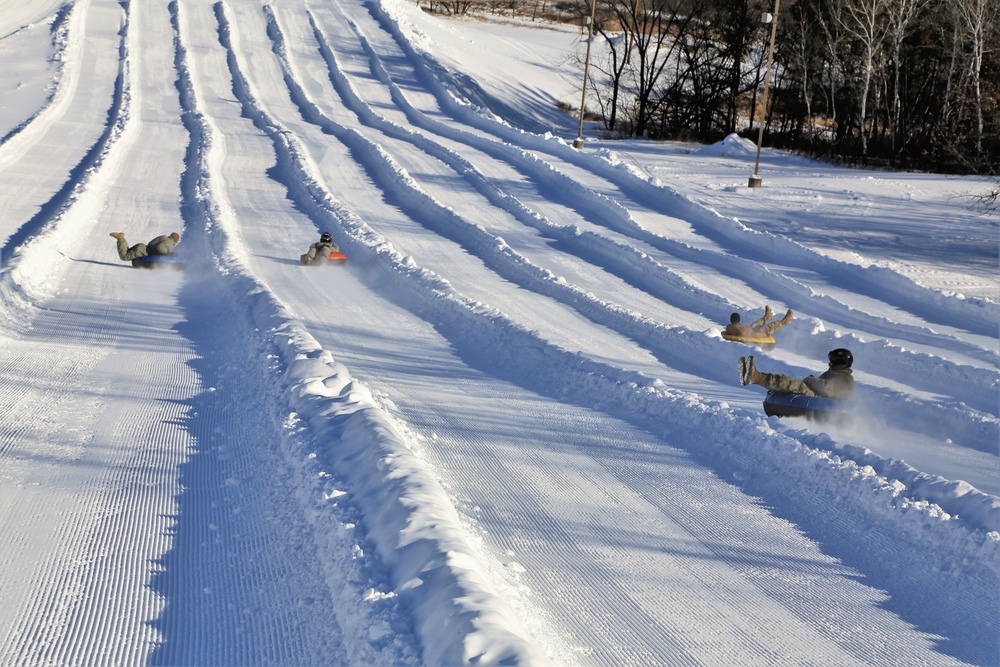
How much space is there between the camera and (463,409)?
859 centimetres

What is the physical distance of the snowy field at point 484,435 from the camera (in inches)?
187

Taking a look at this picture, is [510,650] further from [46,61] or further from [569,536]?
[46,61]

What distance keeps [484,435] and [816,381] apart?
2.85 meters

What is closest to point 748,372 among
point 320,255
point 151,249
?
point 320,255

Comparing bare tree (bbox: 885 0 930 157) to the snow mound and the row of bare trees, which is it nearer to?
the row of bare trees

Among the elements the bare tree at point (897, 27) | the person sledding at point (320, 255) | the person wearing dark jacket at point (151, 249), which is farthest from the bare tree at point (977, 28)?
the person wearing dark jacket at point (151, 249)

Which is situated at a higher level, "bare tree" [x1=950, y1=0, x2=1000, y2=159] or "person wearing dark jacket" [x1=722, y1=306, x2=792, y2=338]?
"bare tree" [x1=950, y1=0, x2=1000, y2=159]

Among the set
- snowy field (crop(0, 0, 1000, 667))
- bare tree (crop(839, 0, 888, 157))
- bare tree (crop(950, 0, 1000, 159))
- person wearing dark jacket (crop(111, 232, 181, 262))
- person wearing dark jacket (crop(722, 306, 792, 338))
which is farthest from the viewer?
bare tree (crop(839, 0, 888, 157))

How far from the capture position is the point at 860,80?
34.9 m

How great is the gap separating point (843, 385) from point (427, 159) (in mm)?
21749

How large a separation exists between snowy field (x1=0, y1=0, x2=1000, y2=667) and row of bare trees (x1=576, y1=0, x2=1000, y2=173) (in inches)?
350

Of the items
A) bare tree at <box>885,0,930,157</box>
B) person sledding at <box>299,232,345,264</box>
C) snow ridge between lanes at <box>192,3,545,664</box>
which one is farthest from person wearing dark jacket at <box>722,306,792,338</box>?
bare tree at <box>885,0,930,157</box>

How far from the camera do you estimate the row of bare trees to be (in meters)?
29.2

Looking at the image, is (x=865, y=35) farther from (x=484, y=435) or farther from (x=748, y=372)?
(x=484, y=435)
